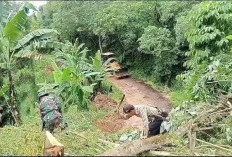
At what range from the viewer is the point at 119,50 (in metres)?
21.4

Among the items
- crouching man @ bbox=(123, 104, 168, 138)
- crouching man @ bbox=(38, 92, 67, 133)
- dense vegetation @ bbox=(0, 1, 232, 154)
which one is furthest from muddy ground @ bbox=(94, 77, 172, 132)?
crouching man @ bbox=(38, 92, 67, 133)

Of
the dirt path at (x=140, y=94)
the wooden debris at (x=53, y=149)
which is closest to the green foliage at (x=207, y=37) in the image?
the dirt path at (x=140, y=94)

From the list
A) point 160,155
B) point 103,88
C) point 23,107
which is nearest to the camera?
point 160,155

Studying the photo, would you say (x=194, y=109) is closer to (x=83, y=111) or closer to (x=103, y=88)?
(x=83, y=111)

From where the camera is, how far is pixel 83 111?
11422 millimetres

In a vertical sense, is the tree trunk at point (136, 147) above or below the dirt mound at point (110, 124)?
above

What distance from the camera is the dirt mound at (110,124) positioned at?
972cm

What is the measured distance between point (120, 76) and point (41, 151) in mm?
15309

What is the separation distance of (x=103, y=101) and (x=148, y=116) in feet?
25.0

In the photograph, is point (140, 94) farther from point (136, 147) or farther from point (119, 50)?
point (136, 147)

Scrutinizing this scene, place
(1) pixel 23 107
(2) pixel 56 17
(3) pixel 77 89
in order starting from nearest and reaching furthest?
(3) pixel 77 89
(1) pixel 23 107
(2) pixel 56 17

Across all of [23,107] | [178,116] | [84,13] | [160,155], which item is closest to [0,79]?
[23,107]

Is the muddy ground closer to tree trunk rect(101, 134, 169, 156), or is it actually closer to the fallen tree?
the fallen tree

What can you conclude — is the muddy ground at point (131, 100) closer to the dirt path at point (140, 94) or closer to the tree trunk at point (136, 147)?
the dirt path at point (140, 94)
